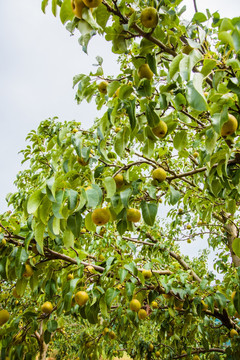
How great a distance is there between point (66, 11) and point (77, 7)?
0.10m

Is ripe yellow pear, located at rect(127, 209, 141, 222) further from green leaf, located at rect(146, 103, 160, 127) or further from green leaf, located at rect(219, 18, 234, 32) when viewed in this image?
green leaf, located at rect(219, 18, 234, 32)

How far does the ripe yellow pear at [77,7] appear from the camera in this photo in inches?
41.2

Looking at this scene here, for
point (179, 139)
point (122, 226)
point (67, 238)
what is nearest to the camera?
point (67, 238)

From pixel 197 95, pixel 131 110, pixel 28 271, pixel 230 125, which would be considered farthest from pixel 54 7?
pixel 28 271

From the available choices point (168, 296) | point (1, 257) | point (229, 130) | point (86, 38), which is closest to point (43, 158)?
point (1, 257)

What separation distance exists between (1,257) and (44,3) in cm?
153

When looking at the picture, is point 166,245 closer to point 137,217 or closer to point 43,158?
point 43,158

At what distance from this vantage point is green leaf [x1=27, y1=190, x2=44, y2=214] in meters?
1.08

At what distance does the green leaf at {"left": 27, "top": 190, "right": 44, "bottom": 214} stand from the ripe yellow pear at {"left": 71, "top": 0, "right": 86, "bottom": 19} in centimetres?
75

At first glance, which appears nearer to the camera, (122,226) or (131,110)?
(131,110)

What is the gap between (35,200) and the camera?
1.11 m

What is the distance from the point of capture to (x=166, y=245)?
3.89 m

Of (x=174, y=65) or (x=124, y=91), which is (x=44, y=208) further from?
(x=174, y=65)

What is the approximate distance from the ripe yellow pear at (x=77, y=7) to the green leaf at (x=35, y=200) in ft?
2.46
